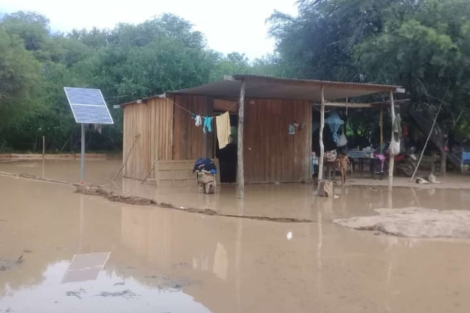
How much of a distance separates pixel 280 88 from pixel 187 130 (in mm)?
3058

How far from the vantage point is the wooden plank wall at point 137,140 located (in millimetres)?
16000

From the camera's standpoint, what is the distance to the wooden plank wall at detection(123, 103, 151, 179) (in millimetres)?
16000

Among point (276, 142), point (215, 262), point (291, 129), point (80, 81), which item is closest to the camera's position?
point (215, 262)

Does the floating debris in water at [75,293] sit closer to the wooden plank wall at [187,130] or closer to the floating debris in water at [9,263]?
the floating debris in water at [9,263]

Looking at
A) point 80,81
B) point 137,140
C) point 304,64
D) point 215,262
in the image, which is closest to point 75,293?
point 215,262

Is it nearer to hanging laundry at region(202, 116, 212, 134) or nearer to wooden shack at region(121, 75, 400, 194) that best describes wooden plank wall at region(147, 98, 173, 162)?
wooden shack at region(121, 75, 400, 194)

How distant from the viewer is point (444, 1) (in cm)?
1712

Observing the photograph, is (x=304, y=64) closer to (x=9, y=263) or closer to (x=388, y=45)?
(x=388, y=45)

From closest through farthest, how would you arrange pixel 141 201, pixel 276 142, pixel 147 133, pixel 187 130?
pixel 141 201 → pixel 187 130 → pixel 147 133 → pixel 276 142

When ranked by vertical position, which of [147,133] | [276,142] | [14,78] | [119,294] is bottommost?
[119,294]

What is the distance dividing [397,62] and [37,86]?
18580mm

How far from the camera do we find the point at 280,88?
1333 centimetres

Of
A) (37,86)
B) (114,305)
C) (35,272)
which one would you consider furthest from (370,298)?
(37,86)

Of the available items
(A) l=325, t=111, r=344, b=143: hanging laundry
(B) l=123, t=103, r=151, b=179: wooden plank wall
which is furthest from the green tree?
(A) l=325, t=111, r=344, b=143: hanging laundry
